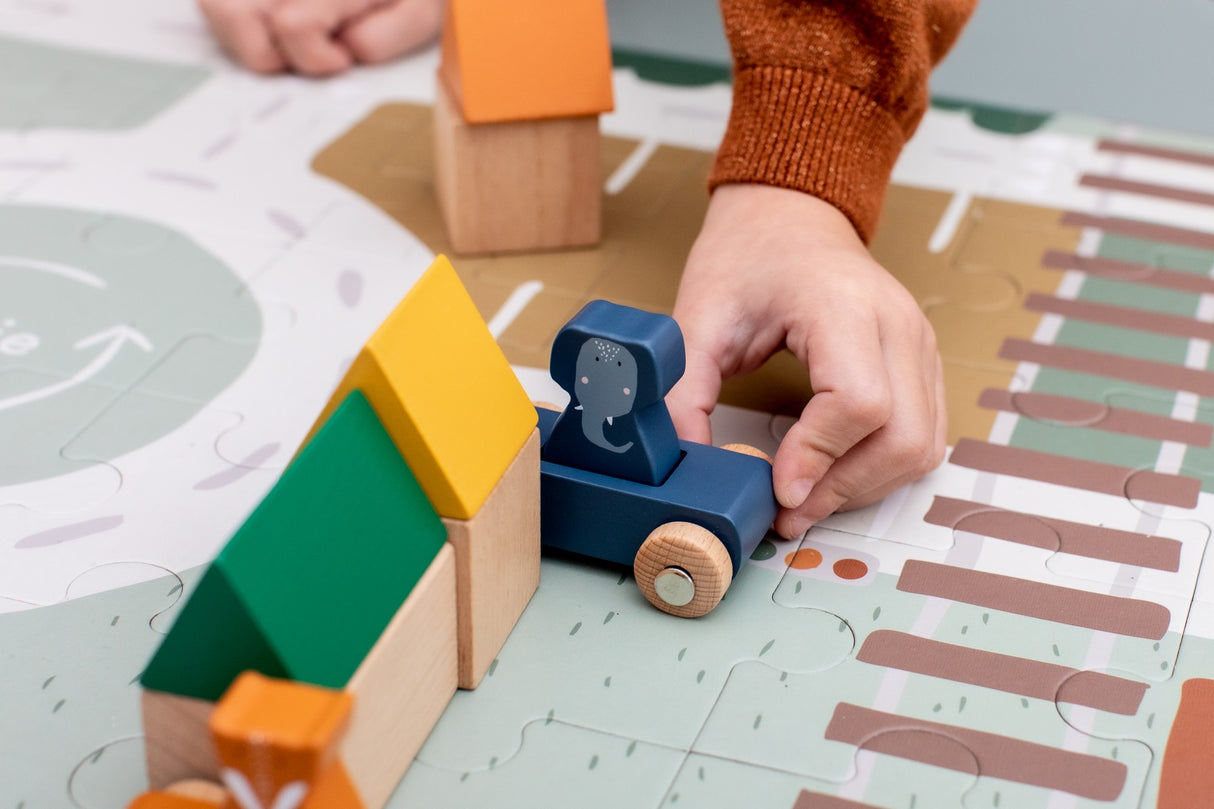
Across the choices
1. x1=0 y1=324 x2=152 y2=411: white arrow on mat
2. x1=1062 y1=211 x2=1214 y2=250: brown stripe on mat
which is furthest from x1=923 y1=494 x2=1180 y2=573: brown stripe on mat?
x1=0 y1=324 x2=152 y2=411: white arrow on mat

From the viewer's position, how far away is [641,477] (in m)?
0.85

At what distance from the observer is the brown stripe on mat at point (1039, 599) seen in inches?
33.4

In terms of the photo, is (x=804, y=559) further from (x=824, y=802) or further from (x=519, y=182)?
(x=519, y=182)

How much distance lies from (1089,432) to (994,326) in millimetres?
161

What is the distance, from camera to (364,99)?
1515 millimetres

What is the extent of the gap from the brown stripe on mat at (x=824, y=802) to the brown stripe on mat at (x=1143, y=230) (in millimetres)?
794

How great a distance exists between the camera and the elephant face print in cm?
81

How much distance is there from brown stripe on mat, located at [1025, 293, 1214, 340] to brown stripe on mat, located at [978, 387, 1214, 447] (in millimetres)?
139

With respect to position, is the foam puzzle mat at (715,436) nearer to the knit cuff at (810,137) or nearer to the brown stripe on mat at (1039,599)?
the brown stripe on mat at (1039,599)

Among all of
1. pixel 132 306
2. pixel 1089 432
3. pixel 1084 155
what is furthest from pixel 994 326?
pixel 132 306

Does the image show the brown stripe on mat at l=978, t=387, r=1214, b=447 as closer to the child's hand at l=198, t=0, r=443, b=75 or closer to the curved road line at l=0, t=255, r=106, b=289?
the curved road line at l=0, t=255, r=106, b=289

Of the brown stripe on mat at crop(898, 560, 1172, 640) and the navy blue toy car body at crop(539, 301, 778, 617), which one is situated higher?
the navy blue toy car body at crop(539, 301, 778, 617)

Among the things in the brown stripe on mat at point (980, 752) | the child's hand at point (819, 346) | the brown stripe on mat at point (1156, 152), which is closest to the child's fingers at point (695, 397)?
the child's hand at point (819, 346)

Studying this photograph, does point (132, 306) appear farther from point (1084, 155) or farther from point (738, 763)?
point (1084, 155)
